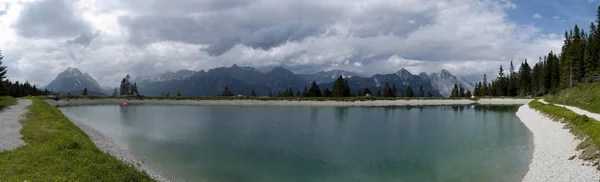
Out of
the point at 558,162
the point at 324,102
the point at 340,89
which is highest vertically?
the point at 340,89

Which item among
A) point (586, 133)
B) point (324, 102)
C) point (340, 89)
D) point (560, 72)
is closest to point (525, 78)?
point (560, 72)

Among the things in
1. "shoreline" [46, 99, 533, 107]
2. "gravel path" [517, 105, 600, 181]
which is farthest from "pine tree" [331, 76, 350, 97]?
"gravel path" [517, 105, 600, 181]

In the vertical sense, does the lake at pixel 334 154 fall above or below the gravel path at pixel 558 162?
below

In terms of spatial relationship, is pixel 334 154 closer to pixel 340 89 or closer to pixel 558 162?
pixel 558 162

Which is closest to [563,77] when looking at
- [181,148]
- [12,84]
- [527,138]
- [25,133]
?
[527,138]

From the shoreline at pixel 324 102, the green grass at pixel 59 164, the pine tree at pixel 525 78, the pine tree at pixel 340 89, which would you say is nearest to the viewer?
the green grass at pixel 59 164

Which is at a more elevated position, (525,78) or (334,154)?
(525,78)

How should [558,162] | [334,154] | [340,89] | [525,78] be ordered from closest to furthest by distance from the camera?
[558,162] → [334,154] → [340,89] → [525,78]

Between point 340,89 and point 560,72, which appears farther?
point 340,89

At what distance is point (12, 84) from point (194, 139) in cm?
15982

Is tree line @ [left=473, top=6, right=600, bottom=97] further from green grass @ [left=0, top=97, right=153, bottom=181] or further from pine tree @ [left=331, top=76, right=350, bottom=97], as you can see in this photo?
green grass @ [left=0, top=97, right=153, bottom=181]

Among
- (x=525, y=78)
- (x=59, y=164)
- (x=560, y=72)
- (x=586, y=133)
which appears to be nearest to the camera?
(x=59, y=164)

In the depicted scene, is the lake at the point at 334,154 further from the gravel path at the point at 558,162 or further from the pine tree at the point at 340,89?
the pine tree at the point at 340,89

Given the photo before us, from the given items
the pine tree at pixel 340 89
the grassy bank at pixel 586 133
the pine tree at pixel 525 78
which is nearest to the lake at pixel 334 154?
the grassy bank at pixel 586 133
